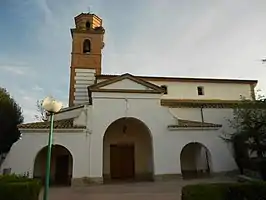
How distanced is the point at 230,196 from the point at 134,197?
4.82 meters

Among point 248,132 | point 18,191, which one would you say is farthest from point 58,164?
point 248,132

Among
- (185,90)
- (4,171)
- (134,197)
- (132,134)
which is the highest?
(185,90)

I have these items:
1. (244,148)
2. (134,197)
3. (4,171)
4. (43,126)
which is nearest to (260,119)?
(244,148)

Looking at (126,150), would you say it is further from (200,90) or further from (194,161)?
(200,90)

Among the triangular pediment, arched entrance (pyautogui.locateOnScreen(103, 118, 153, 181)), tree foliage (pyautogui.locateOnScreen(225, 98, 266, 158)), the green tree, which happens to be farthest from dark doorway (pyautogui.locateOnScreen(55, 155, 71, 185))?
tree foliage (pyautogui.locateOnScreen(225, 98, 266, 158))

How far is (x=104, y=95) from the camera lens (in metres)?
17.2

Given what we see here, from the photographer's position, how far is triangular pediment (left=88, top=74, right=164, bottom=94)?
17422 millimetres

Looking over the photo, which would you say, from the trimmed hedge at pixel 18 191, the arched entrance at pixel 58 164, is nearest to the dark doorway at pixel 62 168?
the arched entrance at pixel 58 164

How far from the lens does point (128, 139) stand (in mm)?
19609

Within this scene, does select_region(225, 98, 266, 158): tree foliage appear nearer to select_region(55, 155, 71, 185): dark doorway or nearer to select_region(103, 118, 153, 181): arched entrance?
select_region(103, 118, 153, 181): arched entrance

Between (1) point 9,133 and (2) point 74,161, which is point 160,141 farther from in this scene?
(1) point 9,133

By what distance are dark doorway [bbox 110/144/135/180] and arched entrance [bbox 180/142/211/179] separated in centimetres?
379

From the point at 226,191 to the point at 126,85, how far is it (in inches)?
460

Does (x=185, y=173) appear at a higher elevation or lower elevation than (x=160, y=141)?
lower
